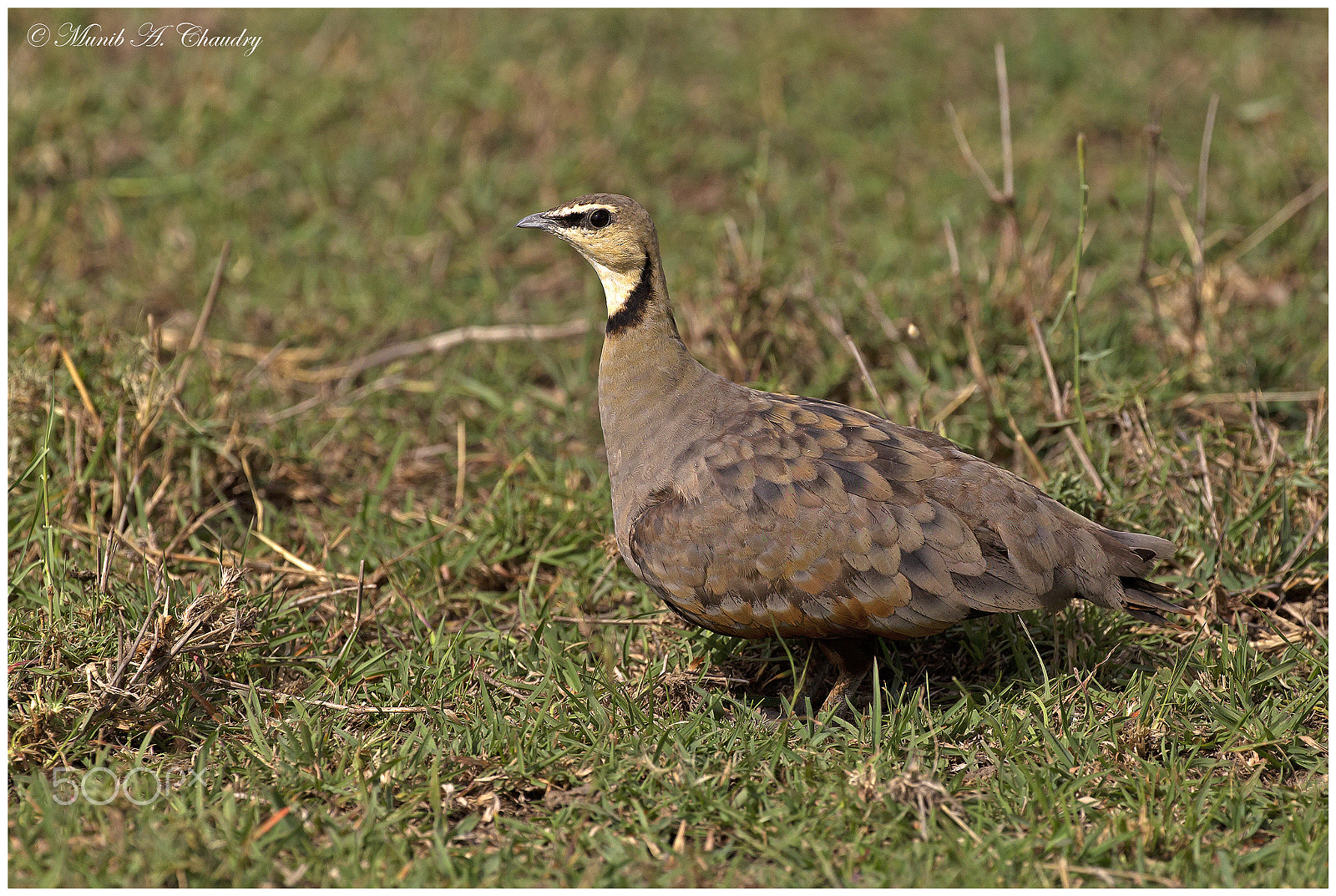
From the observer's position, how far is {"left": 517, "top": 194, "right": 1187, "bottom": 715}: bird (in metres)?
4.34

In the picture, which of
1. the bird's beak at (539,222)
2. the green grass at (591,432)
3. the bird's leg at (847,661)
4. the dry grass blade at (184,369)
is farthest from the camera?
the dry grass blade at (184,369)

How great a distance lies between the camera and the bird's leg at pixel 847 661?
472cm

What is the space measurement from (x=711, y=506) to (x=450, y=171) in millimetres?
4675

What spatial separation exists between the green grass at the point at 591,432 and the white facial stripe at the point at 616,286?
101 centimetres

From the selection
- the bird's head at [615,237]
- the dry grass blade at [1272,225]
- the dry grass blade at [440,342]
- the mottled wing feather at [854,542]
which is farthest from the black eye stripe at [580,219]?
the dry grass blade at [1272,225]

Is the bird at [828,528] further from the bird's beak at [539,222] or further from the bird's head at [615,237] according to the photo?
the bird's beak at [539,222]

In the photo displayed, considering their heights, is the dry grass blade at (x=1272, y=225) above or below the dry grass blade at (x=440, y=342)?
above

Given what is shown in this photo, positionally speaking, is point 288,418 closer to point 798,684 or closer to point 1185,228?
point 798,684

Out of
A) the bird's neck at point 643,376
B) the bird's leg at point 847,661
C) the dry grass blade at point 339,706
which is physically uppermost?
the bird's neck at point 643,376

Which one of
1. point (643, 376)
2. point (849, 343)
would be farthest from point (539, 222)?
point (849, 343)

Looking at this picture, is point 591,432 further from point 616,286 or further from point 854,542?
point 854,542

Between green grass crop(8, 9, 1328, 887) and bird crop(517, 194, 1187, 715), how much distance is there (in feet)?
1.05

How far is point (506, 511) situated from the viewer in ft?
18.4

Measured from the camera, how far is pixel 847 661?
479 centimetres
